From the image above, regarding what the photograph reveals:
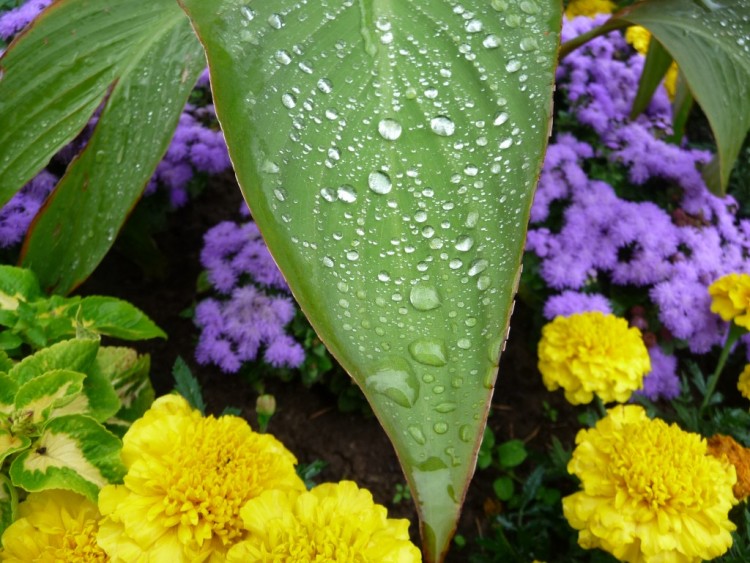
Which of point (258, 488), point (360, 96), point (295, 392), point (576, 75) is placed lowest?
point (295, 392)

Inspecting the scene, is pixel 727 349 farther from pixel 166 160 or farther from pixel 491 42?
pixel 166 160

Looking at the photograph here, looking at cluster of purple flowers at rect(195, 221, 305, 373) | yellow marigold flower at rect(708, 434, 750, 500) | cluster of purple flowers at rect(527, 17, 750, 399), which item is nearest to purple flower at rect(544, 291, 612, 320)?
cluster of purple flowers at rect(527, 17, 750, 399)

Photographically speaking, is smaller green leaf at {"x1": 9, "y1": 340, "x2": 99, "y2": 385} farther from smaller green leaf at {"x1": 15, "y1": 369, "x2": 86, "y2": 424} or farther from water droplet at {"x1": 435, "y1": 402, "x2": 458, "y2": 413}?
water droplet at {"x1": 435, "y1": 402, "x2": 458, "y2": 413}

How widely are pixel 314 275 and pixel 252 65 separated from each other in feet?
0.51

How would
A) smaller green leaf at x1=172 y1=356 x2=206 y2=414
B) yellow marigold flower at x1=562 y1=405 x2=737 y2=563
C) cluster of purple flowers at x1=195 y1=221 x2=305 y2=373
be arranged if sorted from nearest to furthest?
1. yellow marigold flower at x1=562 y1=405 x2=737 y2=563
2. smaller green leaf at x1=172 y1=356 x2=206 y2=414
3. cluster of purple flowers at x1=195 y1=221 x2=305 y2=373

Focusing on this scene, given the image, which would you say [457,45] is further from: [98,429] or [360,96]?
[98,429]

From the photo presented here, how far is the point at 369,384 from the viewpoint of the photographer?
13.8 inches

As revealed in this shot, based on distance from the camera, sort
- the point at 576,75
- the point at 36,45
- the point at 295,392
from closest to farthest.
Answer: the point at 36,45
the point at 295,392
the point at 576,75

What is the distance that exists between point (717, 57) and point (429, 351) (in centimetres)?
74

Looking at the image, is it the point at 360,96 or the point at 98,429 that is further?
the point at 98,429

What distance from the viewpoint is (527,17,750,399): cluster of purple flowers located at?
1.11m

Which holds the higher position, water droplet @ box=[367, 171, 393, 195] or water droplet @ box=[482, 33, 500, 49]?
water droplet @ box=[482, 33, 500, 49]

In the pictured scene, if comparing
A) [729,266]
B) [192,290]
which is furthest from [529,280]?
[192,290]

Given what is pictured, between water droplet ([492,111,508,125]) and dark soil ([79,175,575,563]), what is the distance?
0.78 meters
